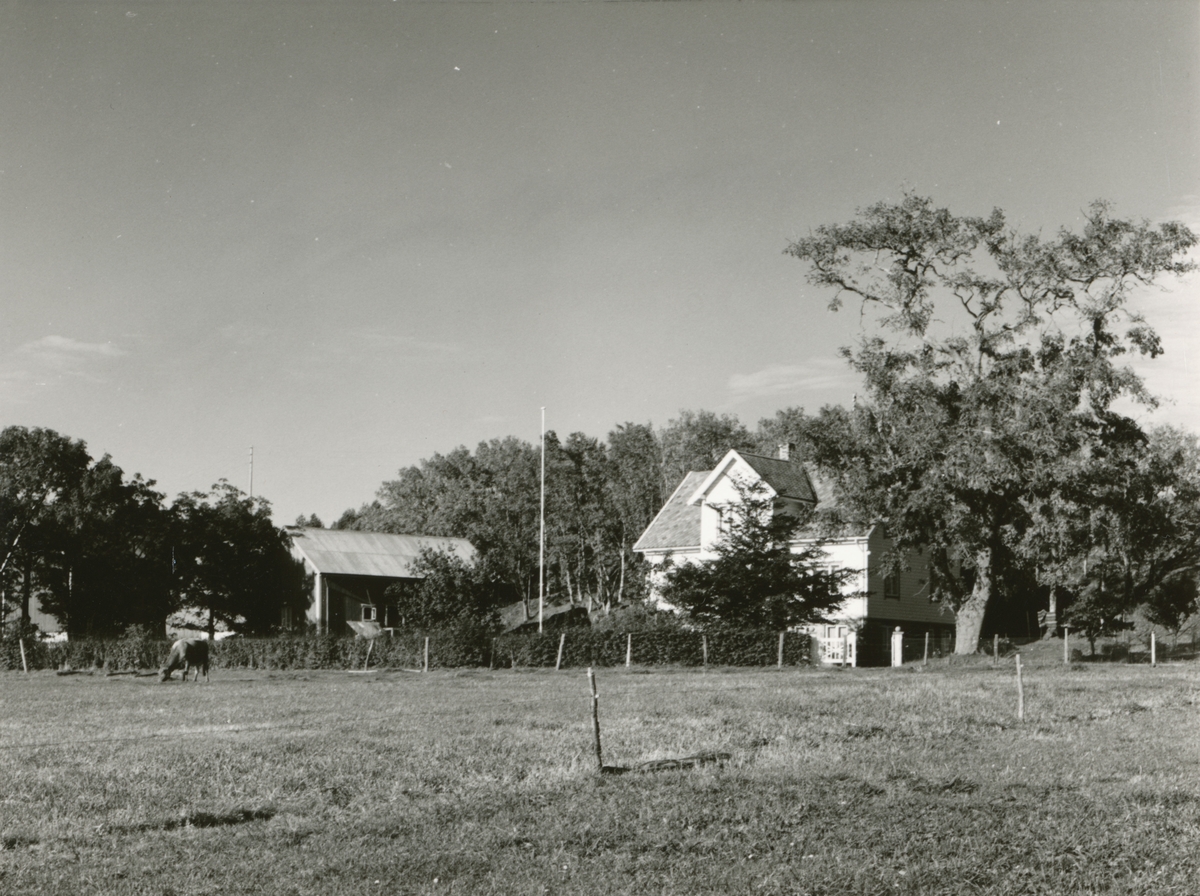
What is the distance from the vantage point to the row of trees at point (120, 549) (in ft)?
213

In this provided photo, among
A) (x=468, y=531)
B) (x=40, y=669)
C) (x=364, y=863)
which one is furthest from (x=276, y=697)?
(x=468, y=531)

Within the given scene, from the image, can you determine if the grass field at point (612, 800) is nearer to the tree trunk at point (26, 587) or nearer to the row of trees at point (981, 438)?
the row of trees at point (981, 438)

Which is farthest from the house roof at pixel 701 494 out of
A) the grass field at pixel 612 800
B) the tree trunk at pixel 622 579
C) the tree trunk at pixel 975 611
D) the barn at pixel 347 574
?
the grass field at pixel 612 800

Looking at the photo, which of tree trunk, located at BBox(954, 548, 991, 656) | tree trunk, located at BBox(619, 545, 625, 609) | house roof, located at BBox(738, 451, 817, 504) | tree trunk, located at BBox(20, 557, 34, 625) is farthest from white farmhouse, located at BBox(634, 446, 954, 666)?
tree trunk, located at BBox(20, 557, 34, 625)

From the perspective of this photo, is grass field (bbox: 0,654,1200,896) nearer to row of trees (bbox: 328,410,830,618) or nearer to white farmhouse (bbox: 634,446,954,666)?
white farmhouse (bbox: 634,446,954,666)

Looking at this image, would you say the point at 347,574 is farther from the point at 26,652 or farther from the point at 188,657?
the point at 188,657

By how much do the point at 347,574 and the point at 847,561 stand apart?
1127 inches

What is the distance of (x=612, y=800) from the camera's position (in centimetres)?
1275

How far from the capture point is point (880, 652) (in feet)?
170

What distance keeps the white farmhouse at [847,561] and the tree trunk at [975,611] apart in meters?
5.11

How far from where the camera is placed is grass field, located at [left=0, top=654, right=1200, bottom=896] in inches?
384

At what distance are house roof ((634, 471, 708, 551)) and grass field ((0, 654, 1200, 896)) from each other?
1388 inches

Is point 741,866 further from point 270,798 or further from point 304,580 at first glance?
point 304,580

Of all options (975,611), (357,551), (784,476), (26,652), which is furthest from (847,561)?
(26,652)
